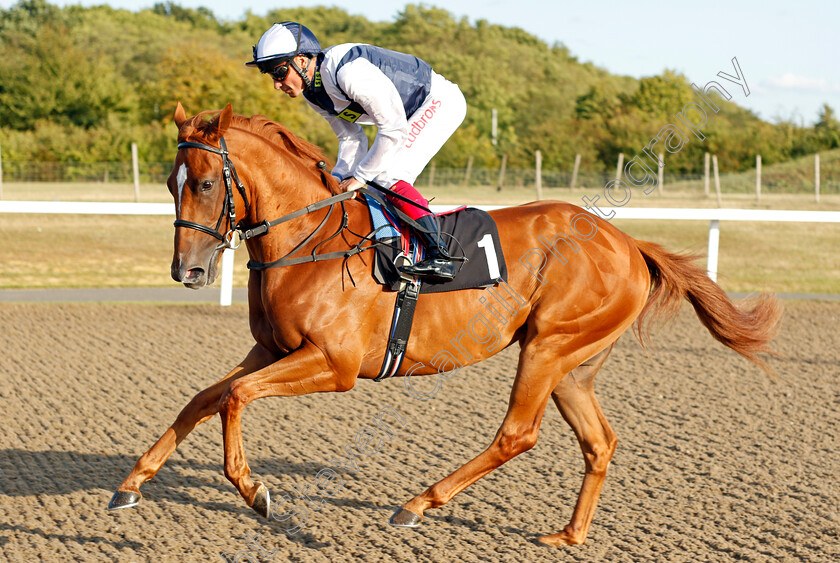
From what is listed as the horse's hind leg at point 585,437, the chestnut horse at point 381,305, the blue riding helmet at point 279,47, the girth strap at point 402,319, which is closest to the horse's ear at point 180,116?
the chestnut horse at point 381,305

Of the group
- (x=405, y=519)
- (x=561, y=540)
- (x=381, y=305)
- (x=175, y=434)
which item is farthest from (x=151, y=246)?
(x=561, y=540)

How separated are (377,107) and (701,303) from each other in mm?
1977

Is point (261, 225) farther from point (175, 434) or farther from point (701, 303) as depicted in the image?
point (701, 303)

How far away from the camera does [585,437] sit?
394cm

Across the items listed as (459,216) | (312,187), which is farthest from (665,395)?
(312,187)

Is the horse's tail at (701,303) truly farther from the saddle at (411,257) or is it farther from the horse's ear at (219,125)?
the horse's ear at (219,125)

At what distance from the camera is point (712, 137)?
115ft

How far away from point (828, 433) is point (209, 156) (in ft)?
14.2

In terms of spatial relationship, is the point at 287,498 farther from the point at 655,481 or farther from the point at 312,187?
the point at 655,481

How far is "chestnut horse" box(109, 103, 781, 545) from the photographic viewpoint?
3.34m

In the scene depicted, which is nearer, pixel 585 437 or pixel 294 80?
pixel 294 80

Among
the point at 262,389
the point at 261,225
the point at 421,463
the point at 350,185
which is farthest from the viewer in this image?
the point at 421,463

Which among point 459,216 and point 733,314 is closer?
point 459,216

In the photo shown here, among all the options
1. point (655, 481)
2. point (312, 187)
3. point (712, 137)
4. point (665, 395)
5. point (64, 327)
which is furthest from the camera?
point (712, 137)
